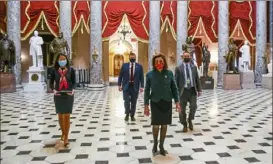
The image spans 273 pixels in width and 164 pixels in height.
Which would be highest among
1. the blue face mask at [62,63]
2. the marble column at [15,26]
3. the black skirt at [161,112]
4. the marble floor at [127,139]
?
the marble column at [15,26]

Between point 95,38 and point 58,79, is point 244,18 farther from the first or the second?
point 58,79

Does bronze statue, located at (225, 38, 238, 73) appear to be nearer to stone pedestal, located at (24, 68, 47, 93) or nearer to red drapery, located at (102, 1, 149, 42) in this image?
red drapery, located at (102, 1, 149, 42)

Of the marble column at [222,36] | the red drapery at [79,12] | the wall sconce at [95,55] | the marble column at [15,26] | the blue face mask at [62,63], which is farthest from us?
the marble column at [222,36]

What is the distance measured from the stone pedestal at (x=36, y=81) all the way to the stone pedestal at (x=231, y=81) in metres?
9.08

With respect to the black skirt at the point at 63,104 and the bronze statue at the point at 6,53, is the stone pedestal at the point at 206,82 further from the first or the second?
the black skirt at the point at 63,104

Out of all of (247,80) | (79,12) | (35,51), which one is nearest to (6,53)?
(35,51)

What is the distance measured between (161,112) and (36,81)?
1151cm

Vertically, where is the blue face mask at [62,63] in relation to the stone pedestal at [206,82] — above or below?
above

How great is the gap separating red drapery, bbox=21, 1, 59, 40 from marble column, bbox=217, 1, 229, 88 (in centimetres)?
899

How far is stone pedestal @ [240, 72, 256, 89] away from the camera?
17.2 metres

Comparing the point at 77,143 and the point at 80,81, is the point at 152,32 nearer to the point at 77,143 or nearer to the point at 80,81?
the point at 80,81

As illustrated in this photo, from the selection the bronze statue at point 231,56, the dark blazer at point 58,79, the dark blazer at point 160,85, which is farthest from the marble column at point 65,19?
the dark blazer at point 160,85

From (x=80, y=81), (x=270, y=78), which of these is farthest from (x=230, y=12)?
(x=80, y=81)

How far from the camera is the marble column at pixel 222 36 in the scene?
17.2 metres
